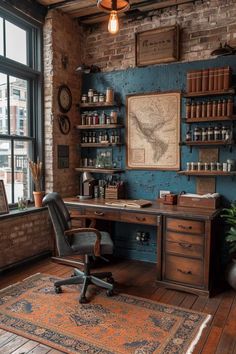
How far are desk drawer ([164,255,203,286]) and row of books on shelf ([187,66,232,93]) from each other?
6.10ft

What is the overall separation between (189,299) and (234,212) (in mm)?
981

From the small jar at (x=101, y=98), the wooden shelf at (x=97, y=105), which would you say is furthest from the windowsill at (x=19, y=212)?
the small jar at (x=101, y=98)

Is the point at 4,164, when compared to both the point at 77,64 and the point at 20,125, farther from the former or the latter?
the point at 77,64

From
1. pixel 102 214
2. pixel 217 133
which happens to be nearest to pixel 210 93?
pixel 217 133

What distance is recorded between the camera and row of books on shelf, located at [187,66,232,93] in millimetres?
3350

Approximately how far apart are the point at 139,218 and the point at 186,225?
1.75 feet

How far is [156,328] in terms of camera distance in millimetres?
2451

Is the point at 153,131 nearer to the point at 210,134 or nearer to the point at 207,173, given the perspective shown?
the point at 210,134

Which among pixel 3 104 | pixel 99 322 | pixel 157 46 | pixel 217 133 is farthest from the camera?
pixel 157 46

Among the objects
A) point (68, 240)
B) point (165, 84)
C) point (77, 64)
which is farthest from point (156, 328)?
point (77, 64)

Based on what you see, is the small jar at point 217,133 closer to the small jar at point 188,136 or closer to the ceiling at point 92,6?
the small jar at point 188,136

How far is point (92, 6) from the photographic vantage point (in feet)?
12.9

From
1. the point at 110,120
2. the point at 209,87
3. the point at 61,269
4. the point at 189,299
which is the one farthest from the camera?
the point at 110,120

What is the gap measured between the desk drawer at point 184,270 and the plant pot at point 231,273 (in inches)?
11.9
